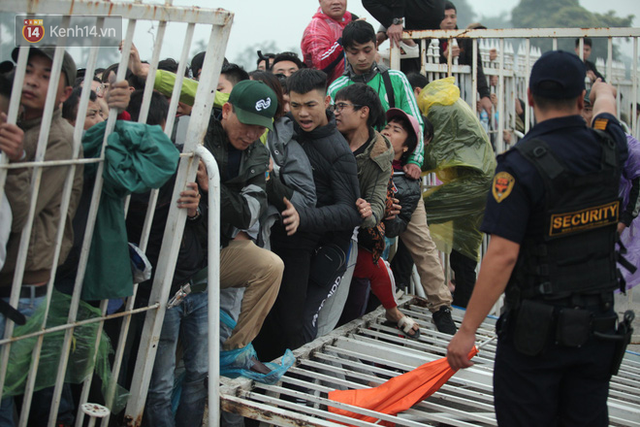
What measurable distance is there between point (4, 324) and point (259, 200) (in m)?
1.36

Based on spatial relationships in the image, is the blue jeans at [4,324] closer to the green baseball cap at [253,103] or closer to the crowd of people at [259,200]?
the crowd of people at [259,200]

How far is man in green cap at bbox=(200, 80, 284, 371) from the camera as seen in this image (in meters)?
3.36

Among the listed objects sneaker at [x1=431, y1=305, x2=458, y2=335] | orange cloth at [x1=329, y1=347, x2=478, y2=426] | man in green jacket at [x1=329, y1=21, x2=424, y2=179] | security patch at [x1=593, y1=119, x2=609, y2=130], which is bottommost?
orange cloth at [x1=329, y1=347, x2=478, y2=426]

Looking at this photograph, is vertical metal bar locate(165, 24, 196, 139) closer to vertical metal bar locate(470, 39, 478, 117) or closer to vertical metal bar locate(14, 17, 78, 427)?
vertical metal bar locate(14, 17, 78, 427)

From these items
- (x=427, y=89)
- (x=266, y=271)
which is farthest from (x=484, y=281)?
(x=427, y=89)

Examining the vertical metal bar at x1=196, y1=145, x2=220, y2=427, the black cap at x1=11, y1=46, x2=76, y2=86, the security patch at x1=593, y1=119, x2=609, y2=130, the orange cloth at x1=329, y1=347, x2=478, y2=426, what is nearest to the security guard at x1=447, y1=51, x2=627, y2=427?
the security patch at x1=593, y1=119, x2=609, y2=130

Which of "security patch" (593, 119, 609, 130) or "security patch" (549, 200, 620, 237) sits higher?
"security patch" (593, 119, 609, 130)

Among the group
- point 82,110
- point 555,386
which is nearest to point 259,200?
point 82,110

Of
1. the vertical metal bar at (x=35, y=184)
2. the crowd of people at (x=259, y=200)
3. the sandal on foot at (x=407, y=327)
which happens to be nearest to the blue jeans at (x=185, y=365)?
the crowd of people at (x=259, y=200)

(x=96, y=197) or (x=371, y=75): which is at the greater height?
(x=371, y=75)

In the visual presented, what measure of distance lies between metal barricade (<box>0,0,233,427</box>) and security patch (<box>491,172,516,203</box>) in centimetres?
123

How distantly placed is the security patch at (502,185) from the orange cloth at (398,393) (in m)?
1.28

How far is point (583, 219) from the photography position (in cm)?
266

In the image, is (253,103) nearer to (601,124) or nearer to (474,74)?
(601,124)
